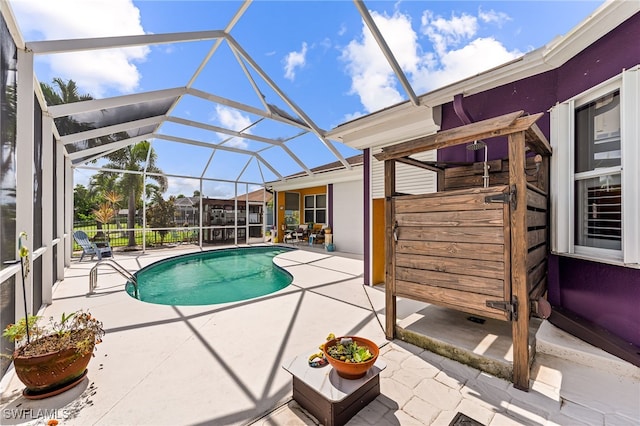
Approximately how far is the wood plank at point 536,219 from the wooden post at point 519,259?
253 millimetres

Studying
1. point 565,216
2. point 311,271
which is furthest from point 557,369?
point 311,271

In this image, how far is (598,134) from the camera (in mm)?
2754

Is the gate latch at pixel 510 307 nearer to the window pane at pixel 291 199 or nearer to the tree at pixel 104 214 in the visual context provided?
the window pane at pixel 291 199

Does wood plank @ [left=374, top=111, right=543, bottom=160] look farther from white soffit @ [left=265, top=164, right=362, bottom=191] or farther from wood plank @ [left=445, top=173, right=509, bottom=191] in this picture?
white soffit @ [left=265, top=164, right=362, bottom=191]

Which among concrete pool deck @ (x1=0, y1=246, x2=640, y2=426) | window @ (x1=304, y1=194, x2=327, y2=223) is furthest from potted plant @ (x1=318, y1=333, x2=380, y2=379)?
window @ (x1=304, y1=194, x2=327, y2=223)

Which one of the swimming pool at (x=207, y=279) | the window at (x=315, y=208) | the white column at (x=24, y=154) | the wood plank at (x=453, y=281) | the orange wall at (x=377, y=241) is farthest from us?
the window at (x=315, y=208)

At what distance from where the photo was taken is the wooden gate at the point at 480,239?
2.25 meters

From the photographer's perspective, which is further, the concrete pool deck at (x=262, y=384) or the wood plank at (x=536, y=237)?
the wood plank at (x=536, y=237)

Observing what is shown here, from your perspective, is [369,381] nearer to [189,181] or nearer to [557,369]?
[557,369]

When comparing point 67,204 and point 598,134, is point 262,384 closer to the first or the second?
point 598,134

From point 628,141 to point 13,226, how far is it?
6218mm

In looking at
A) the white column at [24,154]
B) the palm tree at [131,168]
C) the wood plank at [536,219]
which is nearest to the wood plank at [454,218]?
the wood plank at [536,219]

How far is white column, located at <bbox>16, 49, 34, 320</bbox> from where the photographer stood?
287cm

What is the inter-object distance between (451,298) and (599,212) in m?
1.89
